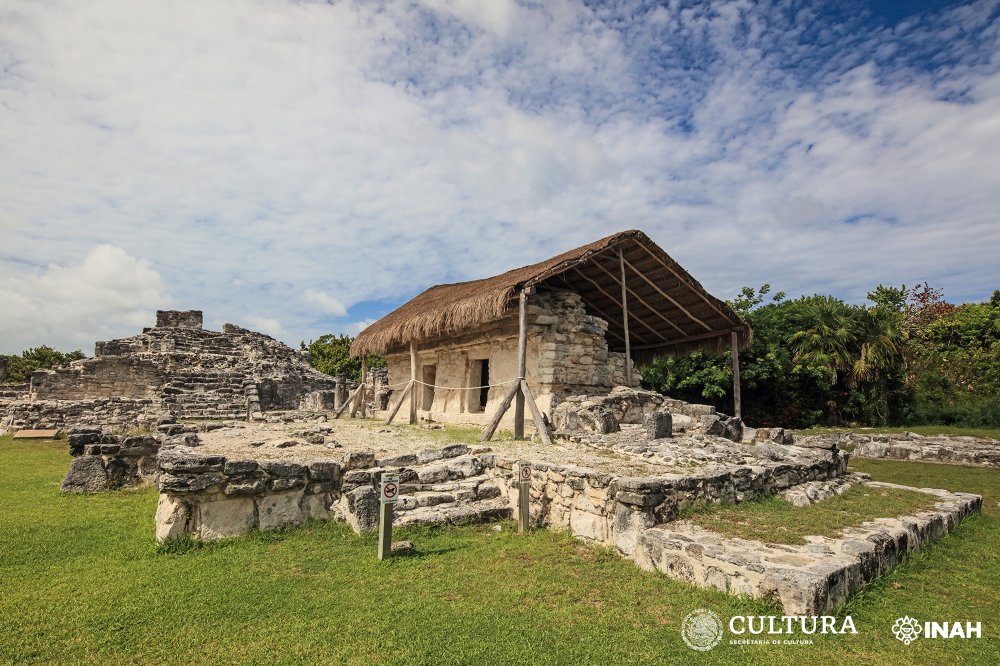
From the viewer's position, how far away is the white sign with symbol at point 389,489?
205 inches

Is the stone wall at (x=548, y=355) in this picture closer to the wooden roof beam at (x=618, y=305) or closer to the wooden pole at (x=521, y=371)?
the wooden roof beam at (x=618, y=305)

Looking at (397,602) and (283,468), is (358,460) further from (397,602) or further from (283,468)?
(397,602)

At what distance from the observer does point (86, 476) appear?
319 inches

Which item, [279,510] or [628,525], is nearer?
[628,525]

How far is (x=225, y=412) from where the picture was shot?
62.9 feet

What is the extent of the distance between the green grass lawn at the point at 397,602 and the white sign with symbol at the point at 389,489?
0.60m

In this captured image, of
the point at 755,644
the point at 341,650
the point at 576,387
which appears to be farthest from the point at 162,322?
the point at 755,644

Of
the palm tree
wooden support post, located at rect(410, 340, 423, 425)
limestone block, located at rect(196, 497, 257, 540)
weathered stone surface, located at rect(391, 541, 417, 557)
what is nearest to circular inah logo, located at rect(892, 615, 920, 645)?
weathered stone surface, located at rect(391, 541, 417, 557)

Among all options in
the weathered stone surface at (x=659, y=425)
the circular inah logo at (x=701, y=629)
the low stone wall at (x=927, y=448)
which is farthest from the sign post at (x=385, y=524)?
the low stone wall at (x=927, y=448)

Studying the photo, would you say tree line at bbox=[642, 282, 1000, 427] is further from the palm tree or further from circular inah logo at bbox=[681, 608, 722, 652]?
circular inah logo at bbox=[681, 608, 722, 652]

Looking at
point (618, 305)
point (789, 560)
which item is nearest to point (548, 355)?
point (618, 305)

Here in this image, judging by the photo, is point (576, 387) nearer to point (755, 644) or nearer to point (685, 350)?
point (685, 350)

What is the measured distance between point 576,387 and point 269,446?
632 centimetres

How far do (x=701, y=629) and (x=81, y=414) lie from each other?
20731 mm
